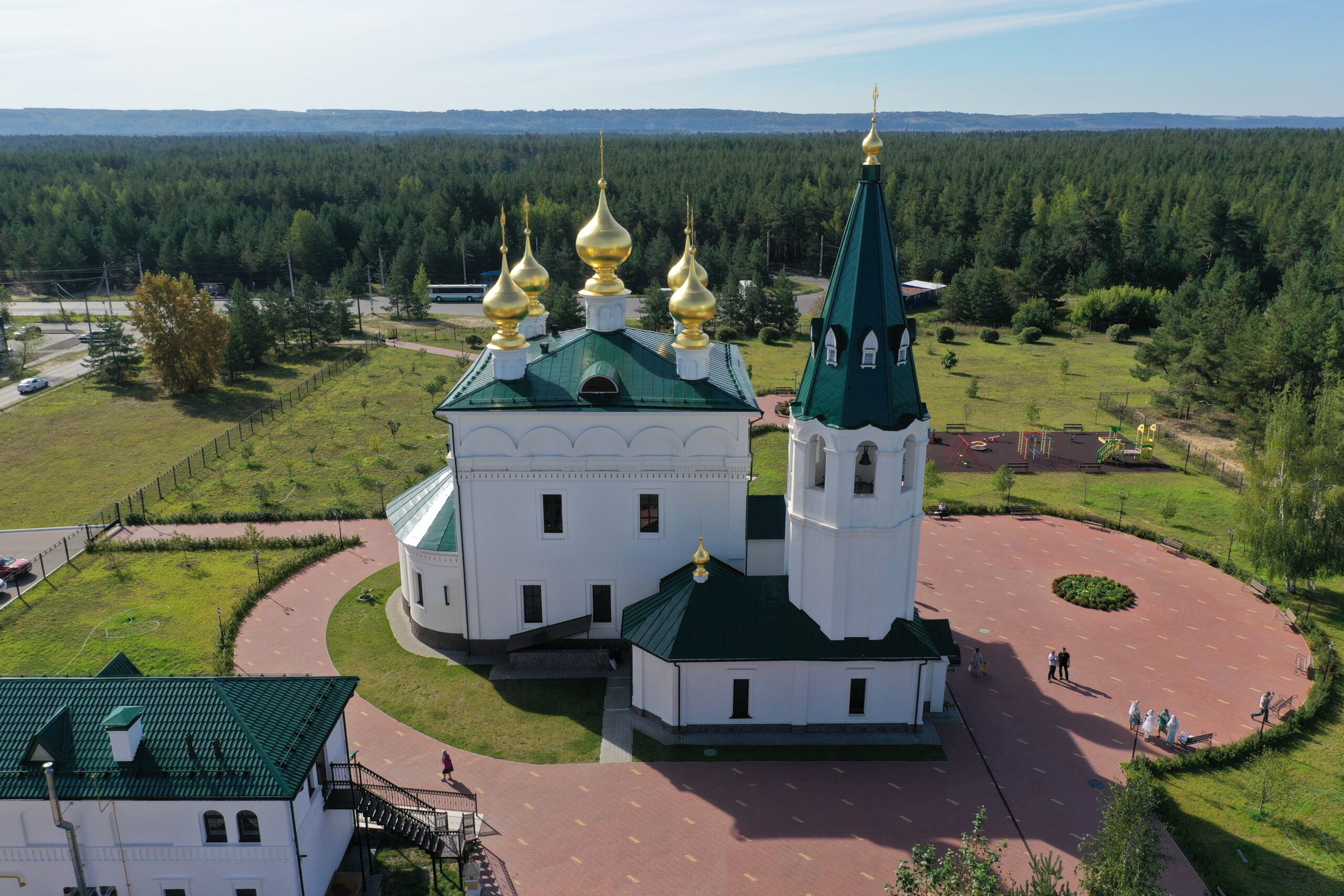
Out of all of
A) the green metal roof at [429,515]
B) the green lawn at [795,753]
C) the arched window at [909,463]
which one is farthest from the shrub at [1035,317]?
the green lawn at [795,753]

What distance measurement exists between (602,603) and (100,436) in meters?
34.9

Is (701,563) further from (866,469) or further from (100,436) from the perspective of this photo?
(100,436)

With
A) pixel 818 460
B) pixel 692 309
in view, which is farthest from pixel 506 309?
pixel 818 460

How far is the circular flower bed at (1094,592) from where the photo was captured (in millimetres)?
29656

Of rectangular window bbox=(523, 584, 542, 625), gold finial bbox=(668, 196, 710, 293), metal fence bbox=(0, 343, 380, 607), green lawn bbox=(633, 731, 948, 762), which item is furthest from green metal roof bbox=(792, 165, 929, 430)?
metal fence bbox=(0, 343, 380, 607)

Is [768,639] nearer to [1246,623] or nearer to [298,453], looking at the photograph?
[1246,623]

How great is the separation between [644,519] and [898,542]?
7246 millimetres

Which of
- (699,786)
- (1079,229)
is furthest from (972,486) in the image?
(1079,229)

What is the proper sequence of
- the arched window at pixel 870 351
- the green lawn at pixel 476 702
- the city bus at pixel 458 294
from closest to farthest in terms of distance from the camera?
the arched window at pixel 870 351, the green lawn at pixel 476 702, the city bus at pixel 458 294

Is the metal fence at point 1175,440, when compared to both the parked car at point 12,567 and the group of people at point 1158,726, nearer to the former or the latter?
the group of people at point 1158,726

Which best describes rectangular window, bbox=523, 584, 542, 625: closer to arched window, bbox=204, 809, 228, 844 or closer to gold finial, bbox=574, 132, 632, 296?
gold finial, bbox=574, 132, 632, 296

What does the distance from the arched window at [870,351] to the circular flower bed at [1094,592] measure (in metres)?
14.1

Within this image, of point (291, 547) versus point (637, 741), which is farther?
point (291, 547)

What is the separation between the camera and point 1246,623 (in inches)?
1117
